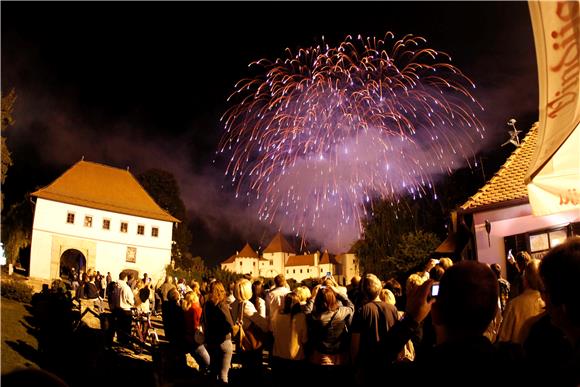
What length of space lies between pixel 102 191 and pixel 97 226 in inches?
172

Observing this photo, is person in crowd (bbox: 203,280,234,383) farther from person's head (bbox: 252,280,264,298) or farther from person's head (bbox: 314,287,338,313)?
person's head (bbox: 314,287,338,313)

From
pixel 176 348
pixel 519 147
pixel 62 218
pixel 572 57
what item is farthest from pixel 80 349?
pixel 62 218

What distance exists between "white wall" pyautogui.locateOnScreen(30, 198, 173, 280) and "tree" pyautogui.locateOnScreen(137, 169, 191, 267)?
9106 mm

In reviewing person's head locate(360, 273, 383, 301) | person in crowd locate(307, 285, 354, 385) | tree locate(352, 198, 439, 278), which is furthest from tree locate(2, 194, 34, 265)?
person's head locate(360, 273, 383, 301)

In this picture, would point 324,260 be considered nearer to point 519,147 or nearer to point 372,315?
point 519,147

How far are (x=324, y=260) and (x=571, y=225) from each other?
96.5m

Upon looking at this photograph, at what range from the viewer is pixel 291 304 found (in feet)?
24.8

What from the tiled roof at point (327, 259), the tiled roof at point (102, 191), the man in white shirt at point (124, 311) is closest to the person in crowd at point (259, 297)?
the man in white shirt at point (124, 311)

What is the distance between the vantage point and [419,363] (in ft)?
7.83

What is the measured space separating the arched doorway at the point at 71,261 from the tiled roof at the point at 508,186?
3918cm

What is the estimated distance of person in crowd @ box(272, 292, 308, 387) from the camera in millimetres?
7180

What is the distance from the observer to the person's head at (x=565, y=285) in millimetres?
2471

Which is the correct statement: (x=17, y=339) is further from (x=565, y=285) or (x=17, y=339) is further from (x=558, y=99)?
(x=565, y=285)

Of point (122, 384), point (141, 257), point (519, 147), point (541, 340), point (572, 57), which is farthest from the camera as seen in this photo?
point (141, 257)
